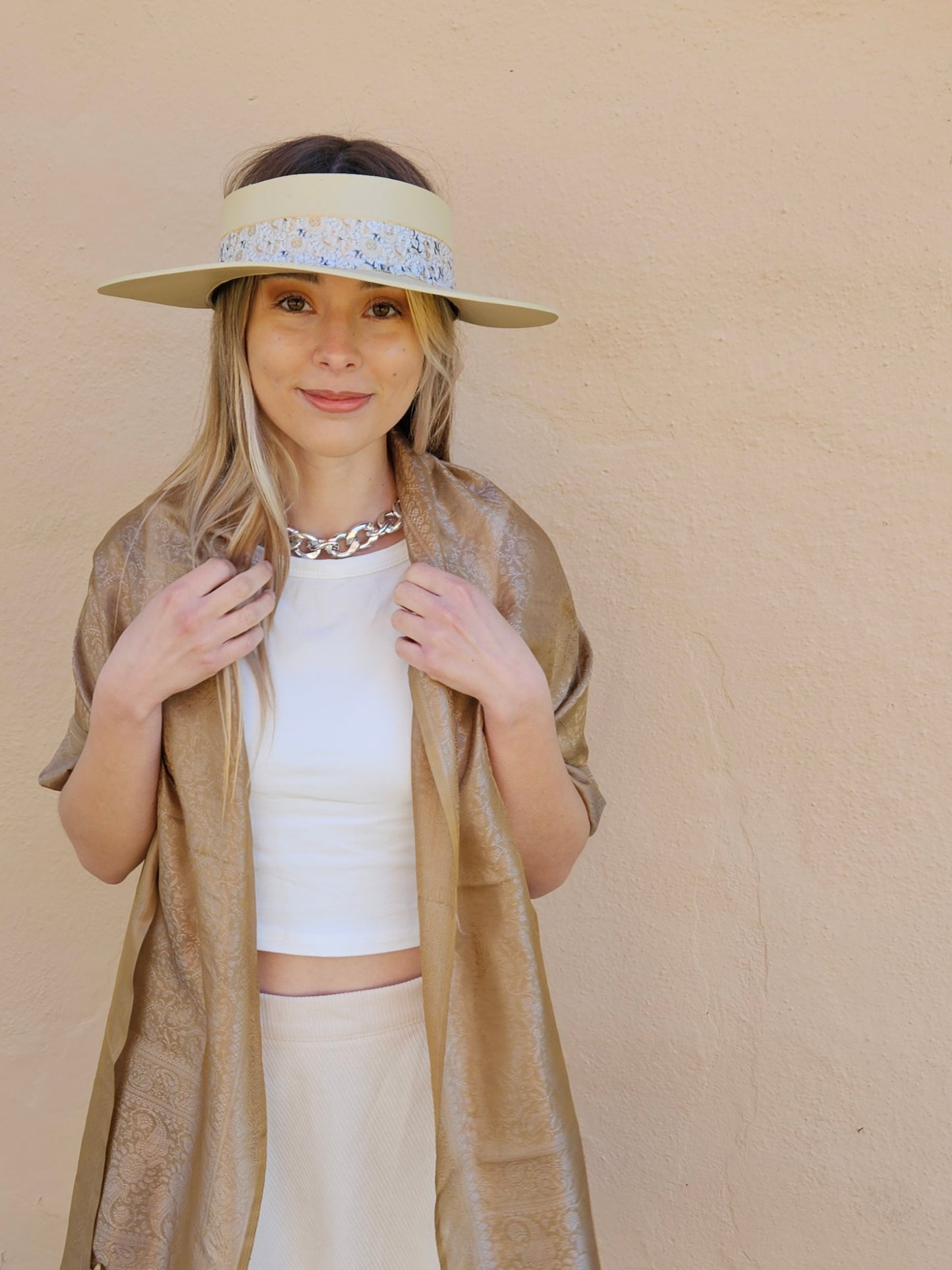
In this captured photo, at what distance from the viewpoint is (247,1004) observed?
161 centimetres

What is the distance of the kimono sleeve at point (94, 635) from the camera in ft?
5.71

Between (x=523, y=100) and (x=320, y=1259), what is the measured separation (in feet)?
6.20

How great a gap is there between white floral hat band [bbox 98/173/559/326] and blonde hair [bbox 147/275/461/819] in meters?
0.05

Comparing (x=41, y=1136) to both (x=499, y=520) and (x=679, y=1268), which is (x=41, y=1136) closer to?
(x=679, y=1268)

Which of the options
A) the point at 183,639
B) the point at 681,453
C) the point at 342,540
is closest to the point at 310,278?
the point at 342,540

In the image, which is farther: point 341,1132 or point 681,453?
point 681,453

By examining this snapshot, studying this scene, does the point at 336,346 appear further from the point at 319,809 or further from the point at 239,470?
the point at 319,809

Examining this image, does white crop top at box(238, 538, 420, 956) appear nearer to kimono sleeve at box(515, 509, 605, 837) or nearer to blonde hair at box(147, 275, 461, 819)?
blonde hair at box(147, 275, 461, 819)

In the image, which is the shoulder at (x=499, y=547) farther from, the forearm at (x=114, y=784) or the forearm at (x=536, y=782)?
the forearm at (x=114, y=784)

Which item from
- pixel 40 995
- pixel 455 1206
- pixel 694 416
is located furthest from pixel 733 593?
pixel 40 995

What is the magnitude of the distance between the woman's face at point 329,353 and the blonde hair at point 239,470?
31 mm

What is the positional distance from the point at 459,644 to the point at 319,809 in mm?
290

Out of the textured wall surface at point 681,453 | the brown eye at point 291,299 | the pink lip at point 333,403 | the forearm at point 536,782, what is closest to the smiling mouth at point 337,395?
the pink lip at point 333,403

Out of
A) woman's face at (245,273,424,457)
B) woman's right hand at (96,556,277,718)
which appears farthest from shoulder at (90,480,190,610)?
woman's face at (245,273,424,457)
